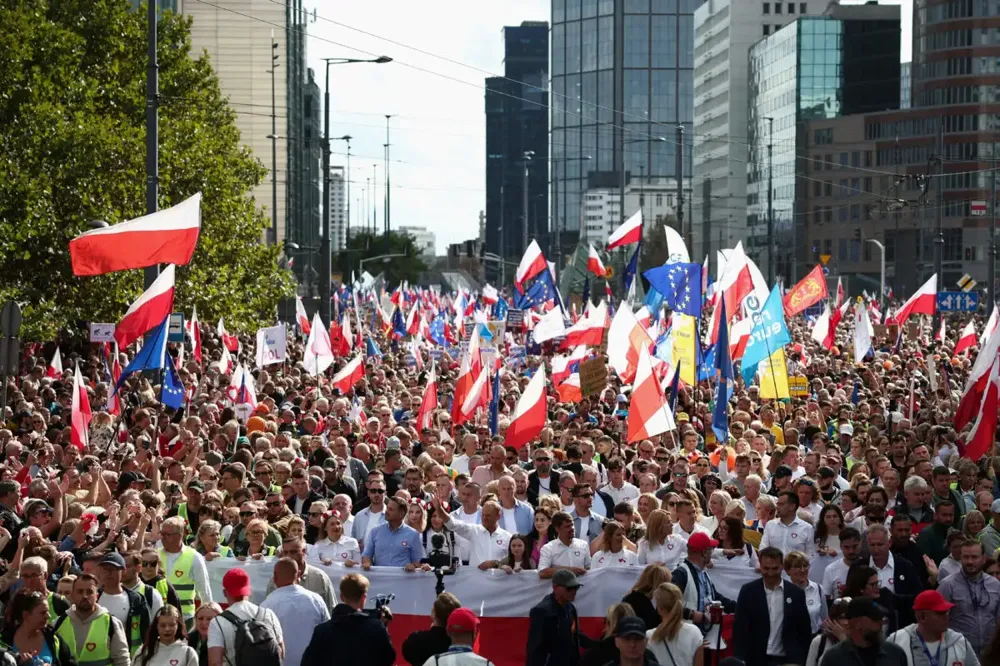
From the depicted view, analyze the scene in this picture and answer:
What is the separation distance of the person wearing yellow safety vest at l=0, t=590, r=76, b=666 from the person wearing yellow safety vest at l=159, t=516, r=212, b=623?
1568 mm

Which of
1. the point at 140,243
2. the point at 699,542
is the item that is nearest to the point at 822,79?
the point at 140,243

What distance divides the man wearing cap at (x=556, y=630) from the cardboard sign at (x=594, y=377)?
37.5 ft

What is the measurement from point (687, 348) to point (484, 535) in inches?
336

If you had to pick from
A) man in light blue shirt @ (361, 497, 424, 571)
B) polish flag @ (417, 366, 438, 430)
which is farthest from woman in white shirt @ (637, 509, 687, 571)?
polish flag @ (417, 366, 438, 430)

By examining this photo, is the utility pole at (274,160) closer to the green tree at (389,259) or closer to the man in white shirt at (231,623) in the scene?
the green tree at (389,259)

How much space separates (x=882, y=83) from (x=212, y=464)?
11667cm

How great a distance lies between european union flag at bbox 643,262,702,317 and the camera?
20953 millimetres

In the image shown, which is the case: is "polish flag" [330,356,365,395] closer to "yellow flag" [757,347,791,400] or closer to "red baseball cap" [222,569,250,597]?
"yellow flag" [757,347,791,400]

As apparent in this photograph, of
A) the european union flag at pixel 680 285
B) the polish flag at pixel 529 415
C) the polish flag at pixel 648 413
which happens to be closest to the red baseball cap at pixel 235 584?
the polish flag at pixel 648 413

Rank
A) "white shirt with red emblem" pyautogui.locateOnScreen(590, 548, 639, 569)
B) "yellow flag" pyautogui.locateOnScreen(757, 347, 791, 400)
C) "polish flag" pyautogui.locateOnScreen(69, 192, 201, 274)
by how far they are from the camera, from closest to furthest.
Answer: "white shirt with red emblem" pyautogui.locateOnScreen(590, 548, 639, 569), "polish flag" pyautogui.locateOnScreen(69, 192, 201, 274), "yellow flag" pyautogui.locateOnScreen(757, 347, 791, 400)

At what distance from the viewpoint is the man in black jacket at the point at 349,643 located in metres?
8.49

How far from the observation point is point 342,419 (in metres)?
19.6

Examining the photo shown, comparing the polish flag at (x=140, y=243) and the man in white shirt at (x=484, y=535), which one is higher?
the polish flag at (x=140, y=243)

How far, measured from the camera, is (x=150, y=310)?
16.3 m
